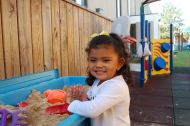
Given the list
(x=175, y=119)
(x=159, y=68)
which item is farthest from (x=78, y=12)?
(x=159, y=68)

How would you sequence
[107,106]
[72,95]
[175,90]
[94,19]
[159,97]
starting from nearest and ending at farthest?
[107,106]
[72,95]
[159,97]
[94,19]
[175,90]

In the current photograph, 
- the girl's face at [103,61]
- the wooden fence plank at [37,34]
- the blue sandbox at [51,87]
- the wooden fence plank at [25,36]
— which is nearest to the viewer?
the blue sandbox at [51,87]

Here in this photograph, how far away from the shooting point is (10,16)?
1829 millimetres

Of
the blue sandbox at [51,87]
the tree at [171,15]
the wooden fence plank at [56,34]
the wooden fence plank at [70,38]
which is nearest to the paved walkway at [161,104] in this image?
the blue sandbox at [51,87]

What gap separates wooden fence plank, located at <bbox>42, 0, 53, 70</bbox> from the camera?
2.30 metres

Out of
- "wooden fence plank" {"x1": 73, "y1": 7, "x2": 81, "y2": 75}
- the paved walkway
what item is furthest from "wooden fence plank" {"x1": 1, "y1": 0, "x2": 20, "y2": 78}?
the paved walkway

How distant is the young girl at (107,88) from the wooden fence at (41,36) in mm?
797

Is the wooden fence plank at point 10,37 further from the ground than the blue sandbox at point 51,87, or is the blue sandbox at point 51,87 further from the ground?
the wooden fence plank at point 10,37

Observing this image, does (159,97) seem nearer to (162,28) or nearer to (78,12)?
(78,12)

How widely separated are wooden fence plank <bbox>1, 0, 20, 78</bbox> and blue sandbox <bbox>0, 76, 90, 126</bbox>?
0.17m

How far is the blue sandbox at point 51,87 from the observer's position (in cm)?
109

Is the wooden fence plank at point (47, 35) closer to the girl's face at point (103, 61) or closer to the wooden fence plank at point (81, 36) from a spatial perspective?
the wooden fence plank at point (81, 36)

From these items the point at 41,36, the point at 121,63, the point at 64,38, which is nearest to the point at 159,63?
the point at 64,38

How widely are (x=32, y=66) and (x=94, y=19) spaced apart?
1.80 metres
